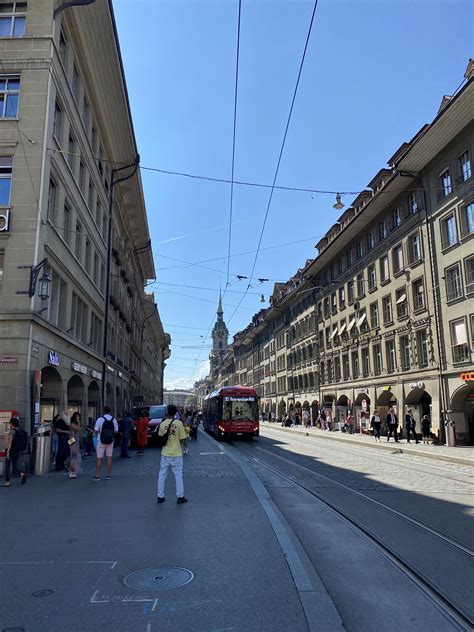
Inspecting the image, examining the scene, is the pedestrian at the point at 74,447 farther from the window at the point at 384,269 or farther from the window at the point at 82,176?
the window at the point at 384,269

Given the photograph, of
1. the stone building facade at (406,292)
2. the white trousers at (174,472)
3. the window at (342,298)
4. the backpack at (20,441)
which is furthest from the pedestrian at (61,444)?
the window at (342,298)

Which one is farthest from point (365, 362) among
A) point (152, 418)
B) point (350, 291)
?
point (152, 418)

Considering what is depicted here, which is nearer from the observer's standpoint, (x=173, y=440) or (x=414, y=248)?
(x=173, y=440)

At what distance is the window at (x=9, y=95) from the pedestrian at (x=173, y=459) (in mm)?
12618

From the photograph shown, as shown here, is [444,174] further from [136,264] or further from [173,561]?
[136,264]

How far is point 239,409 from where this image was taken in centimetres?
3191

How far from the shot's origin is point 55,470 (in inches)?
594

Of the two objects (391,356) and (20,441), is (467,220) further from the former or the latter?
(20,441)

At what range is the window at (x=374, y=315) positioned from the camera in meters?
38.2

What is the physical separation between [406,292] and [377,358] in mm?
7080

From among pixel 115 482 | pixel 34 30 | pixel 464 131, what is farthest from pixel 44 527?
pixel 464 131

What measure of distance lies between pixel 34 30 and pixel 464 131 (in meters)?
20.5

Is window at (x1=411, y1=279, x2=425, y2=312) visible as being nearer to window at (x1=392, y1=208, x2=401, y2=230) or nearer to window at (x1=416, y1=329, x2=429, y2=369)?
window at (x1=416, y1=329, x2=429, y2=369)

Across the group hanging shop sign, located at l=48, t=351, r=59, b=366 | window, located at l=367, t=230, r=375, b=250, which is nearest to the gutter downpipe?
window, located at l=367, t=230, r=375, b=250
